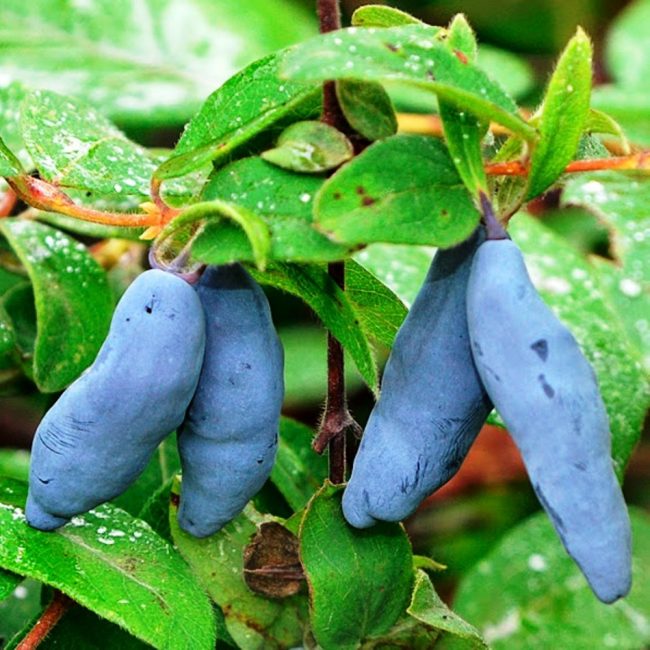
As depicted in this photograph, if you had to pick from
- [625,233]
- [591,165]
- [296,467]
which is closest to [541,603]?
[625,233]

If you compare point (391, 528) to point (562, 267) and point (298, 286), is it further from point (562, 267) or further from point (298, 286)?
point (562, 267)

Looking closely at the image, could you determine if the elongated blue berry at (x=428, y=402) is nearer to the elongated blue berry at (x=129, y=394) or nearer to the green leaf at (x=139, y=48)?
the elongated blue berry at (x=129, y=394)

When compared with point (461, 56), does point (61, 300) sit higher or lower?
lower

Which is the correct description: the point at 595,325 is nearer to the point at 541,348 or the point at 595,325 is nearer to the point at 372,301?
the point at 372,301

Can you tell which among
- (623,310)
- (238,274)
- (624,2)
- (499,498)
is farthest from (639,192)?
(624,2)

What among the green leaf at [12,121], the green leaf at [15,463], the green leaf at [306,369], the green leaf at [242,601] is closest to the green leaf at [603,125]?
the green leaf at [242,601]

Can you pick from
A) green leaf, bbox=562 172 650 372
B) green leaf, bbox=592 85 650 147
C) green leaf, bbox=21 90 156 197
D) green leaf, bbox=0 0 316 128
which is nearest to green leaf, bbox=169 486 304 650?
green leaf, bbox=21 90 156 197

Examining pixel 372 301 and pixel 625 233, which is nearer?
Result: pixel 372 301
